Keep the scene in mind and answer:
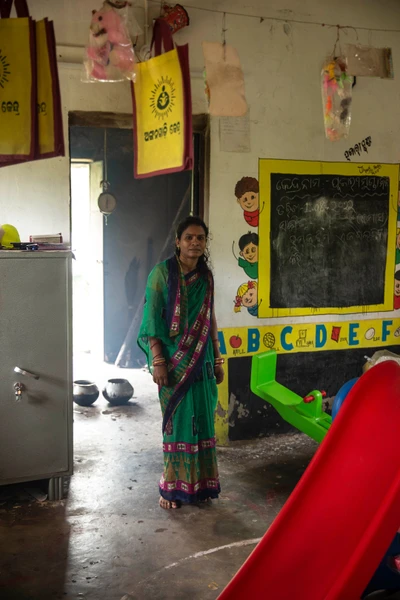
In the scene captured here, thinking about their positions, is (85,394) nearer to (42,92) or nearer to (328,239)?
(328,239)

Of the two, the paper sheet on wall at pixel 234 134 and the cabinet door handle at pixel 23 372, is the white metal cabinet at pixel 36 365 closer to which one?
the cabinet door handle at pixel 23 372

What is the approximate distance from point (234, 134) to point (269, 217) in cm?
65

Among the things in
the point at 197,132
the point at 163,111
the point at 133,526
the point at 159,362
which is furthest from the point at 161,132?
the point at 133,526

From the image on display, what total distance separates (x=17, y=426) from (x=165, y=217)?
4.15 m

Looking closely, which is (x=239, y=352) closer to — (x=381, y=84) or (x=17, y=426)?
(x=17, y=426)

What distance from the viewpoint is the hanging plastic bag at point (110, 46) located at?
10.9 feet

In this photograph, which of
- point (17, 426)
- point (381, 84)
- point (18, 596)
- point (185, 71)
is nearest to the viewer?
point (18, 596)

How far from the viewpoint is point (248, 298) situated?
471 cm

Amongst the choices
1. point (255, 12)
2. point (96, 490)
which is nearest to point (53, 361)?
point (96, 490)

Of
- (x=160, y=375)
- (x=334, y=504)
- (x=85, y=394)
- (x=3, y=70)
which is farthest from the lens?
(x=85, y=394)

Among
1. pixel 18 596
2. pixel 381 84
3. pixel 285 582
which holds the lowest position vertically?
pixel 18 596

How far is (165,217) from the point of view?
732 cm

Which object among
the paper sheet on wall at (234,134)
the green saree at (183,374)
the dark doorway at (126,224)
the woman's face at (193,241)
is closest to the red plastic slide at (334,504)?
the green saree at (183,374)

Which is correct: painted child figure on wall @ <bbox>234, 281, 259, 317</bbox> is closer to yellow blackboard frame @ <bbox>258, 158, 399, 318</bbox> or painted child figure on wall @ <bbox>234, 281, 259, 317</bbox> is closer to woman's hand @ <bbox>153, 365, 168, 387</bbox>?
yellow blackboard frame @ <bbox>258, 158, 399, 318</bbox>
